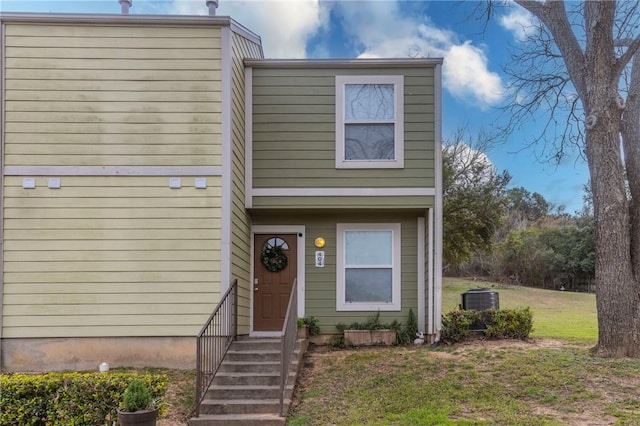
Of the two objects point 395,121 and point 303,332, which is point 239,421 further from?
point 395,121

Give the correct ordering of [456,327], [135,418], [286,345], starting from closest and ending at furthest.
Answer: [135,418], [286,345], [456,327]

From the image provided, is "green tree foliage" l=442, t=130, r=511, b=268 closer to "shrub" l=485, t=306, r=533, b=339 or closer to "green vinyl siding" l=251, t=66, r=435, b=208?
"green vinyl siding" l=251, t=66, r=435, b=208

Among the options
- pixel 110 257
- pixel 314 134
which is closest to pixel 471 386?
pixel 314 134

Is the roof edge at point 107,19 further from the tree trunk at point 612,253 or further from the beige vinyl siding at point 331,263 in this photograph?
the tree trunk at point 612,253

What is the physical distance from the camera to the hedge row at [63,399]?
5.10 metres

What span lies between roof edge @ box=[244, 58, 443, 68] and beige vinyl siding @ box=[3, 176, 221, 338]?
2625mm

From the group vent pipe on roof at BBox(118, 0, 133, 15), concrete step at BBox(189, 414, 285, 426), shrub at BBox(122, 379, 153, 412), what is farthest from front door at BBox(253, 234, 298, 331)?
vent pipe on roof at BBox(118, 0, 133, 15)

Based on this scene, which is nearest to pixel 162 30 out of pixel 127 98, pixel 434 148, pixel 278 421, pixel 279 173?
pixel 127 98

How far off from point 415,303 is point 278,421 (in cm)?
413

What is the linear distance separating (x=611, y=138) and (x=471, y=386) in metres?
3.91

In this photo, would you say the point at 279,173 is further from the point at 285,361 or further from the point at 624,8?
the point at 624,8

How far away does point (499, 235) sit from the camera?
27.9m

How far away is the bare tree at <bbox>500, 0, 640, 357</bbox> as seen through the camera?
6609mm

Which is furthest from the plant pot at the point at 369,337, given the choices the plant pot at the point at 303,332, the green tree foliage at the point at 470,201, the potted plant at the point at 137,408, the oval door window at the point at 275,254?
the green tree foliage at the point at 470,201
